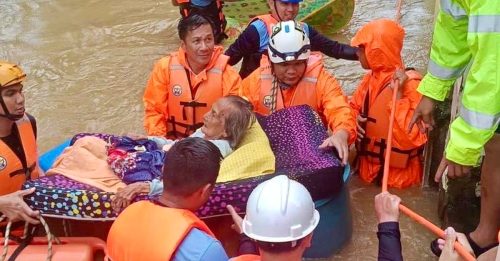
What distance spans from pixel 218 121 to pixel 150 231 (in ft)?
4.71

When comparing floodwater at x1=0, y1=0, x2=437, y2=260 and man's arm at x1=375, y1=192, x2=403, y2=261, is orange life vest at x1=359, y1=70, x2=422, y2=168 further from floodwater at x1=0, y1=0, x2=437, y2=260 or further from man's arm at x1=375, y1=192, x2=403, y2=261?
man's arm at x1=375, y1=192, x2=403, y2=261

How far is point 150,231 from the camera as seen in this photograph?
2496 millimetres

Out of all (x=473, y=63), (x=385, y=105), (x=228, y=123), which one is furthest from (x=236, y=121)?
(x=473, y=63)

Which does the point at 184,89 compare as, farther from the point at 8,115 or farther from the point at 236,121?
A: the point at 8,115

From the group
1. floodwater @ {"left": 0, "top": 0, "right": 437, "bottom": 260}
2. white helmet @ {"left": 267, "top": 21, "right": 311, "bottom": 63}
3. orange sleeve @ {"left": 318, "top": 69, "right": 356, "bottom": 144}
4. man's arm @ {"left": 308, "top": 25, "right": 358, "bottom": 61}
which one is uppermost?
white helmet @ {"left": 267, "top": 21, "right": 311, "bottom": 63}

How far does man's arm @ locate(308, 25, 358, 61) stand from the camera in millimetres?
4852

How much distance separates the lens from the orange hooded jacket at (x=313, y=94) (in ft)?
13.7

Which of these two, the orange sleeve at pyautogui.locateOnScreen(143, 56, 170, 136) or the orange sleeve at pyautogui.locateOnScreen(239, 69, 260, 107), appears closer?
the orange sleeve at pyautogui.locateOnScreen(239, 69, 260, 107)

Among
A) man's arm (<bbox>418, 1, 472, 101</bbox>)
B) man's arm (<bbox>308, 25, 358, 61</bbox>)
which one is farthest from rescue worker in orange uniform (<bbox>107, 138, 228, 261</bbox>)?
man's arm (<bbox>308, 25, 358, 61</bbox>)

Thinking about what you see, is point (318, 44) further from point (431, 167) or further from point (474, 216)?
point (474, 216)

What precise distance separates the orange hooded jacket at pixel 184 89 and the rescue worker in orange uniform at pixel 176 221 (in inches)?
73.2

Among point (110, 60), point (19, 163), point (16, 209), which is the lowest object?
point (110, 60)

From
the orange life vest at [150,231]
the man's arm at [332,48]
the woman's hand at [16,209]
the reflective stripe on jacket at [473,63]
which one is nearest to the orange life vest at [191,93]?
the man's arm at [332,48]

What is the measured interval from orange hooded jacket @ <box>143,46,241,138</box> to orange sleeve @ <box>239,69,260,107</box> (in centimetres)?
5
